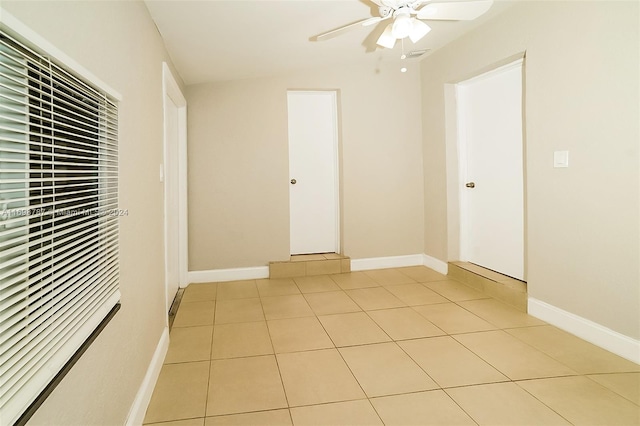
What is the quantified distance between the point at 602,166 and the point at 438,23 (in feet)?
5.83

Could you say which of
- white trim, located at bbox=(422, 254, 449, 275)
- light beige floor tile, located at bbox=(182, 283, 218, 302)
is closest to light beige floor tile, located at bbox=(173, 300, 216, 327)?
light beige floor tile, located at bbox=(182, 283, 218, 302)

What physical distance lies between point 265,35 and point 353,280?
8.27ft

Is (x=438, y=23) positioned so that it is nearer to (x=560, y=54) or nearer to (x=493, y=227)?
(x=560, y=54)

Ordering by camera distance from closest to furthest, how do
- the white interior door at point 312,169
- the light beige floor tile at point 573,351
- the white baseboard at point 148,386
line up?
the white baseboard at point 148,386 → the light beige floor tile at point 573,351 → the white interior door at point 312,169

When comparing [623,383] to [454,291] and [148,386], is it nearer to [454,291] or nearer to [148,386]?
[454,291]

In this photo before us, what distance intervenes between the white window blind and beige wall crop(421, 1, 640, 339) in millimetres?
2756

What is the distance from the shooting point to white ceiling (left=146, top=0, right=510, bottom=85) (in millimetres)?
2342

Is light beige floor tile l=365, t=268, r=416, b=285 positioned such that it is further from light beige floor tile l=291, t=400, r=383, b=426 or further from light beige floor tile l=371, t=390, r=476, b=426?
light beige floor tile l=291, t=400, r=383, b=426

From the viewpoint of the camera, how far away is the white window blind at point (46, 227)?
77 centimetres

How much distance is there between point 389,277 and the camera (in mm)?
4047

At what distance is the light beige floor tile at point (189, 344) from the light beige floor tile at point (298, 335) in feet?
1.47

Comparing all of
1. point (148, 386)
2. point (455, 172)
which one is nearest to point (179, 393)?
point (148, 386)

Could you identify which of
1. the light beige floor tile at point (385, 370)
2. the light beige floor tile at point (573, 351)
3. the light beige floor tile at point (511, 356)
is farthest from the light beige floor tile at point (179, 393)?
the light beige floor tile at point (573, 351)

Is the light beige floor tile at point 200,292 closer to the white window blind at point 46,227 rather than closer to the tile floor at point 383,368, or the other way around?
the tile floor at point 383,368
